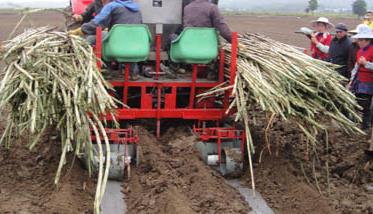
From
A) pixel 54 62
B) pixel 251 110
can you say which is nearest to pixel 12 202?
pixel 54 62

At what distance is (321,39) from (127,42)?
3795 mm

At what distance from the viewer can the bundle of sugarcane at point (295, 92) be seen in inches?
273

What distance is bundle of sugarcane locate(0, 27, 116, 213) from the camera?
609cm

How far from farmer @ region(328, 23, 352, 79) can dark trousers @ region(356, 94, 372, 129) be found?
70 cm

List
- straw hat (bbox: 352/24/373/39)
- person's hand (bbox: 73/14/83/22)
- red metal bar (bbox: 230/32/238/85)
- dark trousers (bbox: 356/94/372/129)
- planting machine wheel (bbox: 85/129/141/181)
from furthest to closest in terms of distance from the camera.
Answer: person's hand (bbox: 73/14/83/22), dark trousers (bbox: 356/94/372/129), straw hat (bbox: 352/24/373/39), red metal bar (bbox: 230/32/238/85), planting machine wheel (bbox: 85/129/141/181)

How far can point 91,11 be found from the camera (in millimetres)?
9070

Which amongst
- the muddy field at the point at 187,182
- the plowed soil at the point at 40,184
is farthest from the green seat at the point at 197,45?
the plowed soil at the point at 40,184

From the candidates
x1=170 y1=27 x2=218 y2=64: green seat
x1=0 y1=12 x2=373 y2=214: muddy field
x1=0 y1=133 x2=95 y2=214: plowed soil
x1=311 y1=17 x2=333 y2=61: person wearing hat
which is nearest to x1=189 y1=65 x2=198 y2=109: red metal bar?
x1=170 y1=27 x2=218 y2=64: green seat

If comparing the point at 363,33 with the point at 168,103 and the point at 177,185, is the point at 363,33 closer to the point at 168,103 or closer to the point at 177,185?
the point at 168,103

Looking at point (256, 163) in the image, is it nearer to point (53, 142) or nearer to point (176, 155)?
point (176, 155)

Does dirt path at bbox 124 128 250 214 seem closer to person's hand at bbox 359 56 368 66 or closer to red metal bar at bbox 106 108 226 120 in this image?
red metal bar at bbox 106 108 226 120

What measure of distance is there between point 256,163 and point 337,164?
90 cm

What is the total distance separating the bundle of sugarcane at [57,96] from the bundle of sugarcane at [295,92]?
4.55 ft

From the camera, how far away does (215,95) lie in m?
8.09
